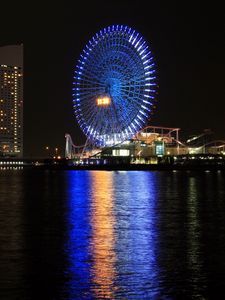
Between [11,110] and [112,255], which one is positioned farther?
[11,110]

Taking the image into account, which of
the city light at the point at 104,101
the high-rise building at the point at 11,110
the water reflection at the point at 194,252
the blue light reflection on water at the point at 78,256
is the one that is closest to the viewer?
the blue light reflection on water at the point at 78,256

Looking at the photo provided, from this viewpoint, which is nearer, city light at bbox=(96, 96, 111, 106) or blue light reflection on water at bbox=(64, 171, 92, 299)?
blue light reflection on water at bbox=(64, 171, 92, 299)

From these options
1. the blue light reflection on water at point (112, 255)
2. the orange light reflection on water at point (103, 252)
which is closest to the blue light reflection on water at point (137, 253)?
the blue light reflection on water at point (112, 255)

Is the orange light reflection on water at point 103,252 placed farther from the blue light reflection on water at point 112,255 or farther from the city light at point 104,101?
the city light at point 104,101

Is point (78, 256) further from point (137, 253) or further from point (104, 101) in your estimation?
point (104, 101)

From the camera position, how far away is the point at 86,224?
16703mm

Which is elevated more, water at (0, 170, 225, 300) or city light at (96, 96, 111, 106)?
city light at (96, 96, 111, 106)

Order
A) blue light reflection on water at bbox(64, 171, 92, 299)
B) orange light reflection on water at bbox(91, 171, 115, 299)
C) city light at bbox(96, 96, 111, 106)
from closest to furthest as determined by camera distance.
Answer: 1. blue light reflection on water at bbox(64, 171, 92, 299)
2. orange light reflection on water at bbox(91, 171, 115, 299)
3. city light at bbox(96, 96, 111, 106)

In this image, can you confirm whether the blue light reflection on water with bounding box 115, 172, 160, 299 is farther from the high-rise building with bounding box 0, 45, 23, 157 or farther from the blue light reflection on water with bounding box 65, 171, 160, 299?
the high-rise building with bounding box 0, 45, 23, 157

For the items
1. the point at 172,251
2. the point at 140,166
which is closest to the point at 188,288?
the point at 172,251

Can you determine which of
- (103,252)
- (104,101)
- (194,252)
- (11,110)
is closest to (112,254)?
(103,252)

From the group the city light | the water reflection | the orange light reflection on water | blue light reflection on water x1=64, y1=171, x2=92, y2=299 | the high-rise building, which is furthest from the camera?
the high-rise building

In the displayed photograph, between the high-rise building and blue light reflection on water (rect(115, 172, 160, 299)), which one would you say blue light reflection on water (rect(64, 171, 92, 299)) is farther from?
the high-rise building

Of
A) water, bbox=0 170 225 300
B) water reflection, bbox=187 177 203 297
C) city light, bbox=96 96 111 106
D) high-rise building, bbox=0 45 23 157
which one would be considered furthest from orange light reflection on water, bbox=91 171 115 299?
high-rise building, bbox=0 45 23 157
